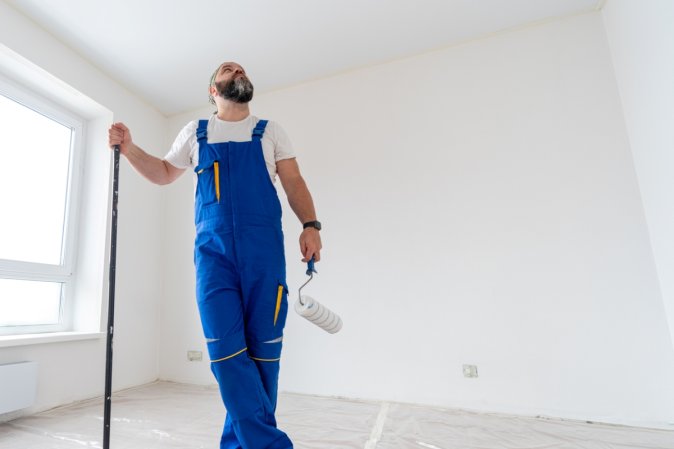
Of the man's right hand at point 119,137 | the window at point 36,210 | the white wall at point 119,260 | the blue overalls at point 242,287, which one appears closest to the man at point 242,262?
the blue overalls at point 242,287

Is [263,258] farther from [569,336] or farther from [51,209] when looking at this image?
[51,209]

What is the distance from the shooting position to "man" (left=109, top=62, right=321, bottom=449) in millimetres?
1163

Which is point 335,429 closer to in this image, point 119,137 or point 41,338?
point 119,137


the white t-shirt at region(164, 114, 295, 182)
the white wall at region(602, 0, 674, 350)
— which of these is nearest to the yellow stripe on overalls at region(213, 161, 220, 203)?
the white t-shirt at region(164, 114, 295, 182)

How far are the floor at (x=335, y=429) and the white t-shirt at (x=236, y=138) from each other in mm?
1254

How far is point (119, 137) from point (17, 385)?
155 cm

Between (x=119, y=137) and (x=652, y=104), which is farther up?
(x=652, y=104)

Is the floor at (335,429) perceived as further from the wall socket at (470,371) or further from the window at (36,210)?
A: the window at (36,210)

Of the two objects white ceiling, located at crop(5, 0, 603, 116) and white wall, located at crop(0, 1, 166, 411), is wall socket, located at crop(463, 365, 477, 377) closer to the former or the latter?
white ceiling, located at crop(5, 0, 603, 116)

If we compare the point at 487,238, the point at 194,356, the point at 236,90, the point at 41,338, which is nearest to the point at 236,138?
the point at 236,90

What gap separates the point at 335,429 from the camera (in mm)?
1863

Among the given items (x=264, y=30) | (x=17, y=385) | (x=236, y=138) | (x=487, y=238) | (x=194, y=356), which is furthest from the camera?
(x=194, y=356)

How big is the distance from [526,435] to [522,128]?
1708 mm

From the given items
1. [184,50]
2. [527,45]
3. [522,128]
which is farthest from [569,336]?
[184,50]
